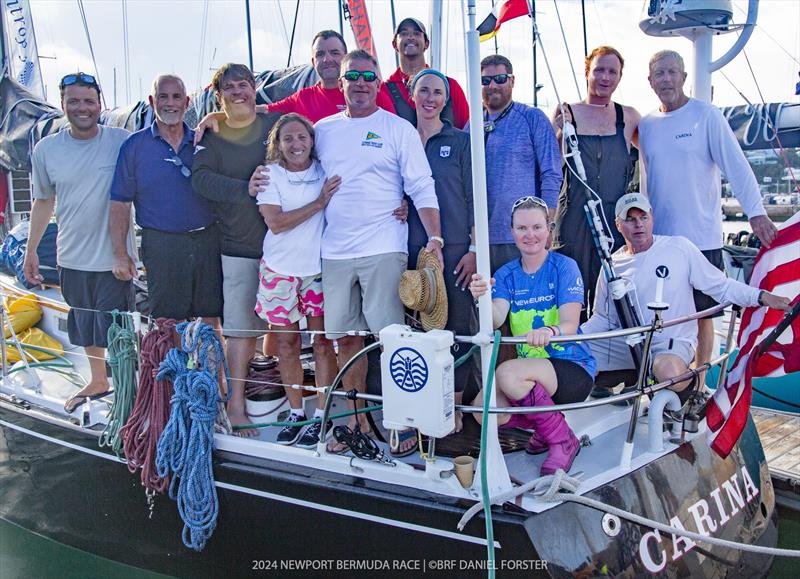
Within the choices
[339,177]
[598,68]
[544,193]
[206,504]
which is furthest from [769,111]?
[206,504]

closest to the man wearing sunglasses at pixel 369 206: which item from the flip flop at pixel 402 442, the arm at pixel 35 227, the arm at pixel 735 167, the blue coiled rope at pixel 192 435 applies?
the flip flop at pixel 402 442

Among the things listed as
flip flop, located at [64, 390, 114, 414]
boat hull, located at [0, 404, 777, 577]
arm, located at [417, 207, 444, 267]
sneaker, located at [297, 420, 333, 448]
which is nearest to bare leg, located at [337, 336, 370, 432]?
sneaker, located at [297, 420, 333, 448]

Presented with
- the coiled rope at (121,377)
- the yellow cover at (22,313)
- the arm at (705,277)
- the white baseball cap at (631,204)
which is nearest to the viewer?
the arm at (705,277)

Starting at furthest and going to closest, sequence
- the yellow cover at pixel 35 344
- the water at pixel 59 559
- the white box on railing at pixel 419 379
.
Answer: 1. the yellow cover at pixel 35 344
2. the water at pixel 59 559
3. the white box on railing at pixel 419 379

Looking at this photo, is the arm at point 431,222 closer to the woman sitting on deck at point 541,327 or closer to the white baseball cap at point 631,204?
the woman sitting on deck at point 541,327

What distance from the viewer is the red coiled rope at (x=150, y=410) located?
363 cm

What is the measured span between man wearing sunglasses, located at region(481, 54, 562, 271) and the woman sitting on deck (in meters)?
0.48

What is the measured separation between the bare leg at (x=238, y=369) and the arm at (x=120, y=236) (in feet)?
2.97

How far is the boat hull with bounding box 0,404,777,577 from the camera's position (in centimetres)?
293

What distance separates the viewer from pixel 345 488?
3223 millimetres

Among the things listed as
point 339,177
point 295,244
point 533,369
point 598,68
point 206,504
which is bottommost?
point 206,504

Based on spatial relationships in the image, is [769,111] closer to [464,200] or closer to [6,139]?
[464,200]

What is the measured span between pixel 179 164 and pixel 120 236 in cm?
58

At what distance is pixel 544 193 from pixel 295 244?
137 cm
